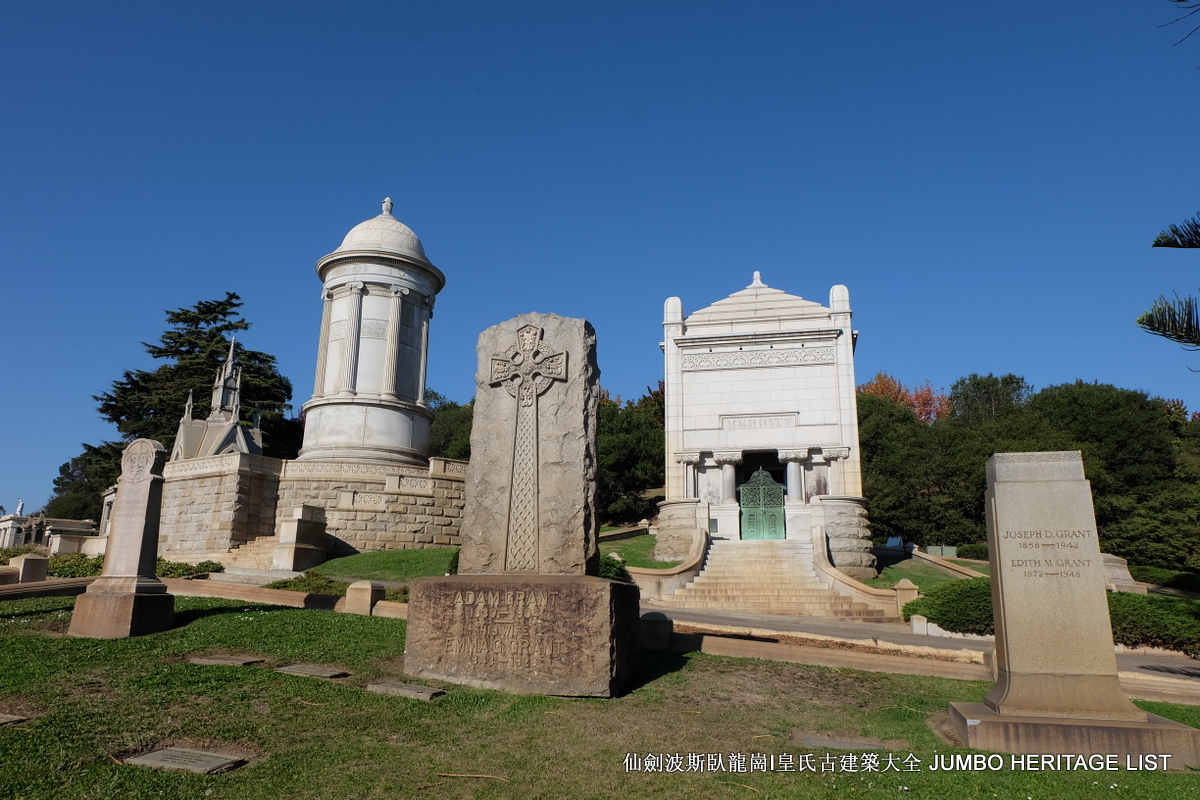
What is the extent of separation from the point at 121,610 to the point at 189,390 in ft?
128

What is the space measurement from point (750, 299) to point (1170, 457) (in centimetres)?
3121

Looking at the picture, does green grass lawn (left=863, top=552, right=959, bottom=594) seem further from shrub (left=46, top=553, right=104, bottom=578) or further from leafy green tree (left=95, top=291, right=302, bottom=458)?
leafy green tree (left=95, top=291, right=302, bottom=458)

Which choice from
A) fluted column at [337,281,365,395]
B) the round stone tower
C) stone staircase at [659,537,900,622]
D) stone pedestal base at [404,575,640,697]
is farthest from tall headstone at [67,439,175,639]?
fluted column at [337,281,365,395]

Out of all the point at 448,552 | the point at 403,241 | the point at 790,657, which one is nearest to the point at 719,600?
the point at 448,552

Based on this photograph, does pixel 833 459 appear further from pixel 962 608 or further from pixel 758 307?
pixel 962 608

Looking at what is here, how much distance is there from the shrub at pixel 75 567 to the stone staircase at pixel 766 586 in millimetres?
15637

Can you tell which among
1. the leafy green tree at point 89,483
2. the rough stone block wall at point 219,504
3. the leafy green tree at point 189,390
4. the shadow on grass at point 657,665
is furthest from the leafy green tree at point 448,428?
the shadow on grass at point 657,665

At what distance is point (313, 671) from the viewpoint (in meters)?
7.55

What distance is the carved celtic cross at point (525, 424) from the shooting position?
8.02 meters

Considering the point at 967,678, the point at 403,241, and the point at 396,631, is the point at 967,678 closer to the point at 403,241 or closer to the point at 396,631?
the point at 396,631

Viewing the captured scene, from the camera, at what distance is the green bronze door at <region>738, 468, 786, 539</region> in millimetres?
24953

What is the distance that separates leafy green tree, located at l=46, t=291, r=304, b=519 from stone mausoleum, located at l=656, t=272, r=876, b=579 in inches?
1161

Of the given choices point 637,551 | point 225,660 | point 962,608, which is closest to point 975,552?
point 637,551

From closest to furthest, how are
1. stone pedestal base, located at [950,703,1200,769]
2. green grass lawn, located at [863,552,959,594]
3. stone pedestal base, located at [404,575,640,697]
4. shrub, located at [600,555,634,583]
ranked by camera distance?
stone pedestal base, located at [950,703,1200,769] < stone pedestal base, located at [404,575,640,697] < shrub, located at [600,555,634,583] < green grass lawn, located at [863,552,959,594]
